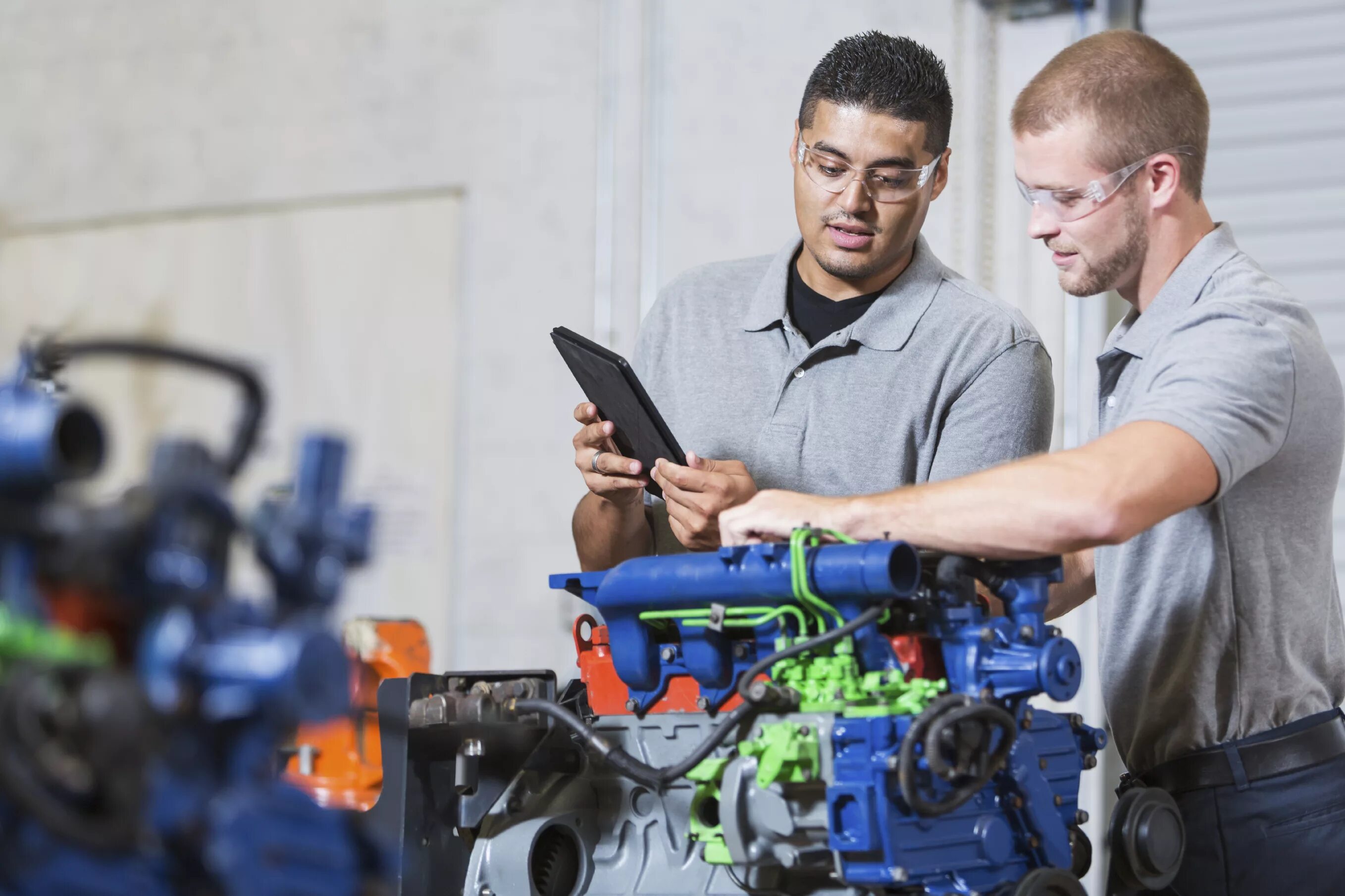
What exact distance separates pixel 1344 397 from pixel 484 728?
3.75ft

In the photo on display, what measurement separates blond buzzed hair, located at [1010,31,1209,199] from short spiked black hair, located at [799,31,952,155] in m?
0.34

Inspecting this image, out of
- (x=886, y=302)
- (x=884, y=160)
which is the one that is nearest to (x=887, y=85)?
(x=884, y=160)

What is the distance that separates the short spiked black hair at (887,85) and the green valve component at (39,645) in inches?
61.8

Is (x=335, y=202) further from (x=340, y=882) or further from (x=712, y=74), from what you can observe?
(x=340, y=882)

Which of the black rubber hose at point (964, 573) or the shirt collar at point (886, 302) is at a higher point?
the shirt collar at point (886, 302)

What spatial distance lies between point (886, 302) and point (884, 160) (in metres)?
0.23

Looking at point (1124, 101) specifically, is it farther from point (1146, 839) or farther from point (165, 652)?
point (165, 652)

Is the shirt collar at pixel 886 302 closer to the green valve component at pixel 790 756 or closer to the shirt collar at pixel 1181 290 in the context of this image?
the shirt collar at pixel 1181 290

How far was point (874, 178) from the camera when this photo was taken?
215cm

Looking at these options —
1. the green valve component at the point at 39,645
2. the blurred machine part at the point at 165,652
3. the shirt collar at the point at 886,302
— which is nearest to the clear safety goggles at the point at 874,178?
the shirt collar at the point at 886,302

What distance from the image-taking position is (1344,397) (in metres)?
1.71

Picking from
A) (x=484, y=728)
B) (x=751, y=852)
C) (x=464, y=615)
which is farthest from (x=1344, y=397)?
(x=464, y=615)

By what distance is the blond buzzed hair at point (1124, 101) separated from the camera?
1767 mm

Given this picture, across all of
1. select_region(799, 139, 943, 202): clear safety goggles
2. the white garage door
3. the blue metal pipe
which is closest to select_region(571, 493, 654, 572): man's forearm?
the blue metal pipe
